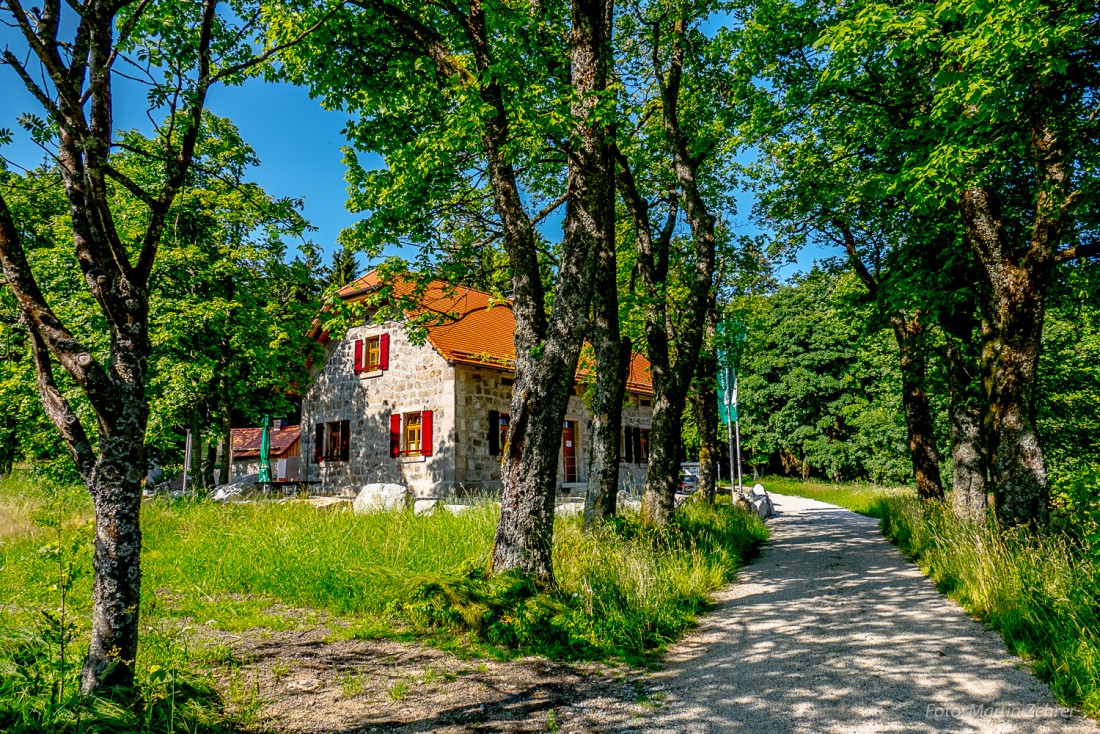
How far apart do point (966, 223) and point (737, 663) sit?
6.08 meters

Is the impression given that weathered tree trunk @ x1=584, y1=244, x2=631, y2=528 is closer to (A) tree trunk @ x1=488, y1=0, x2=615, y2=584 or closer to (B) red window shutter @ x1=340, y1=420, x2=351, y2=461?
(A) tree trunk @ x1=488, y1=0, x2=615, y2=584

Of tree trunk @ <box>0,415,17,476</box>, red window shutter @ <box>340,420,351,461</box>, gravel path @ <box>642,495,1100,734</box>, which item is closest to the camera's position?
gravel path @ <box>642,495,1100,734</box>

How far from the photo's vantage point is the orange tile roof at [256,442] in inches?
1374

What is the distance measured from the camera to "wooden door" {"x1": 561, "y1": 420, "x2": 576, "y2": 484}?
2144 centimetres

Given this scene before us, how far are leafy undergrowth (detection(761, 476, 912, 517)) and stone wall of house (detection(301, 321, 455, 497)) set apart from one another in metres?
12.1

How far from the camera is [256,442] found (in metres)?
36.4

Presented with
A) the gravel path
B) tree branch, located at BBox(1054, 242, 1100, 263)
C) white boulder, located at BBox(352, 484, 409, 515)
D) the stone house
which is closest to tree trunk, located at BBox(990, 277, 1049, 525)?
tree branch, located at BBox(1054, 242, 1100, 263)

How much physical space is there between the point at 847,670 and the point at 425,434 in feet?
49.5

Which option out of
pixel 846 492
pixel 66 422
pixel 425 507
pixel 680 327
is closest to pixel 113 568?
pixel 66 422

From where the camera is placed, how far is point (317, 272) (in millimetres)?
40500

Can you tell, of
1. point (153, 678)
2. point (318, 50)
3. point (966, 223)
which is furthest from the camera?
point (966, 223)

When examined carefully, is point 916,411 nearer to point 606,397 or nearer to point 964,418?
point 964,418

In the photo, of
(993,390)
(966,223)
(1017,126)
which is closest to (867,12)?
(1017,126)

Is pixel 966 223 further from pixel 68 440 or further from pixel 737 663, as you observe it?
pixel 68 440
